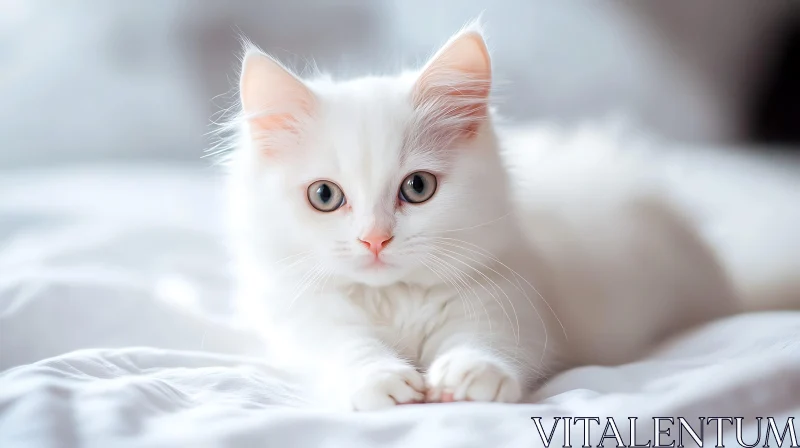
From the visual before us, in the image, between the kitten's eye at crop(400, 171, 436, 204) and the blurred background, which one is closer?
the kitten's eye at crop(400, 171, 436, 204)

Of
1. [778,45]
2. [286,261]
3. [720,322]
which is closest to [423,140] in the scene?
[286,261]

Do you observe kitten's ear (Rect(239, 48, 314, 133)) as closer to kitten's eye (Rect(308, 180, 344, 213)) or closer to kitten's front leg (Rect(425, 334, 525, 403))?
kitten's eye (Rect(308, 180, 344, 213))

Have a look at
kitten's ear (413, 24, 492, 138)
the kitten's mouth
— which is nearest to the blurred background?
kitten's ear (413, 24, 492, 138)

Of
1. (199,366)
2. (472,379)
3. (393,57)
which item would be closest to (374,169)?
(472,379)

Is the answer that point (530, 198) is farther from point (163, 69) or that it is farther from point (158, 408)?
point (163, 69)

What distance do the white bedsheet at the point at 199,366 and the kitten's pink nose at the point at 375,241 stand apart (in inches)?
10.1

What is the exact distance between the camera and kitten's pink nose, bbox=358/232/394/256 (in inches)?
42.4

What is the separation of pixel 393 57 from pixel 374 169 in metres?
1.71

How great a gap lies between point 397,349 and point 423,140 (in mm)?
356

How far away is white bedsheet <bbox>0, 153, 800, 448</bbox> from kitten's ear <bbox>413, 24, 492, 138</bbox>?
0.49 metres

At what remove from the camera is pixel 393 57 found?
107 inches

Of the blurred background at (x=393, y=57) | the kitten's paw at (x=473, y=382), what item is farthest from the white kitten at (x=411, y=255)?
the blurred background at (x=393, y=57)

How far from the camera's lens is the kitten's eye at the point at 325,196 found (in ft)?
3.75

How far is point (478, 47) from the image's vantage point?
3.97ft
